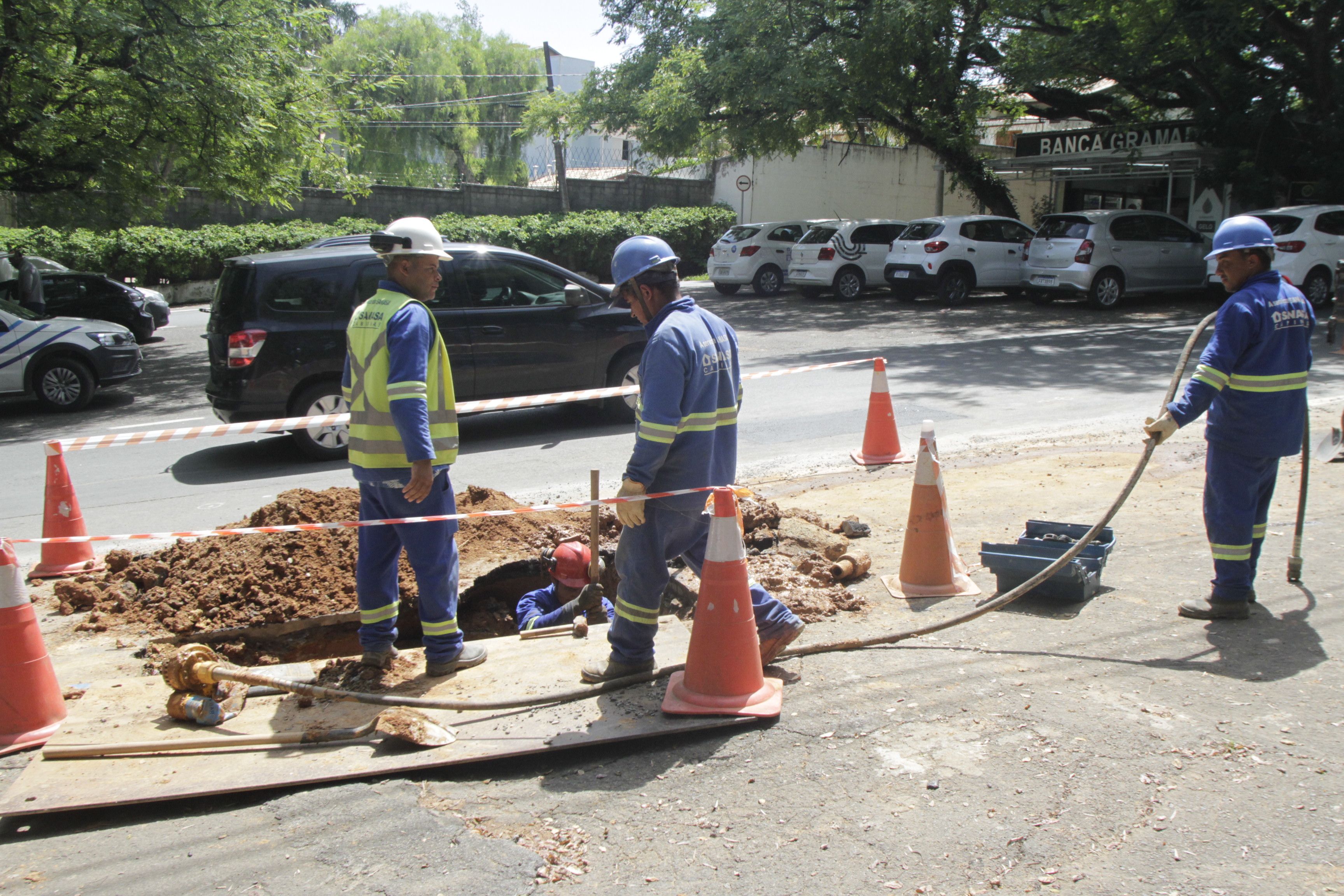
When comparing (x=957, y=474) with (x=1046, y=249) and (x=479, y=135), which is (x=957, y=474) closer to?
(x=1046, y=249)

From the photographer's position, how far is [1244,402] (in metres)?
4.73

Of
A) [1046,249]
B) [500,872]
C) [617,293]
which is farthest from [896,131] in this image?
[500,872]

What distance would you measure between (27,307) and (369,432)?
40.1 ft

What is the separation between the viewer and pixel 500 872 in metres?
3.12

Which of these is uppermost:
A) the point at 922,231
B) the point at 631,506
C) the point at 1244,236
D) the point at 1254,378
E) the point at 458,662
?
the point at 922,231

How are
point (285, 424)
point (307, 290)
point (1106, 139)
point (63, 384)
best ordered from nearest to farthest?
point (285, 424) → point (307, 290) → point (63, 384) → point (1106, 139)

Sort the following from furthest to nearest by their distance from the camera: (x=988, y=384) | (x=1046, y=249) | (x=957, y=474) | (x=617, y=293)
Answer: (x=1046, y=249), (x=988, y=384), (x=957, y=474), (x=617, y=293)

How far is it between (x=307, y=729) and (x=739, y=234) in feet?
68.6

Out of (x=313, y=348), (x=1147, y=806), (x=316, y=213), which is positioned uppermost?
(x=316, y=213)

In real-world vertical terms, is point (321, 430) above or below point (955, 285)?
below

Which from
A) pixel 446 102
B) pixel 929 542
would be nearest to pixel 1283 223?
pixel 929 542

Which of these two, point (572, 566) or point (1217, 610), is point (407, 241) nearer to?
point (572, 566)

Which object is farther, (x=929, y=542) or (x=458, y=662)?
(x=929, y=542)

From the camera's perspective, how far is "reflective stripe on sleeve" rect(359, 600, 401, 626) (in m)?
4.48
